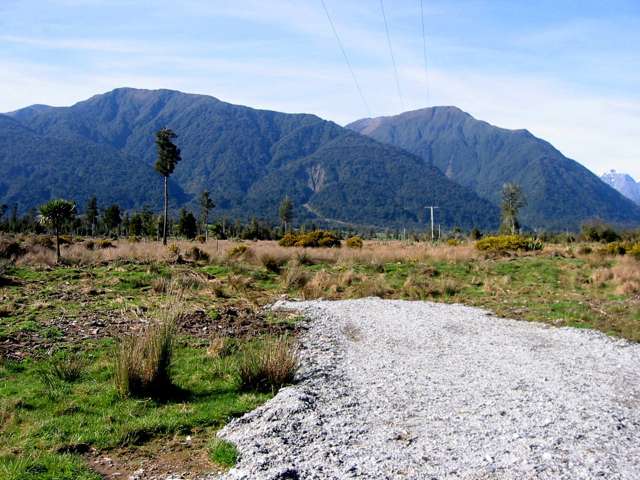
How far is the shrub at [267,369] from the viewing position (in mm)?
8477

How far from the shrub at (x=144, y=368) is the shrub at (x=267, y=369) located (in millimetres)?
1168

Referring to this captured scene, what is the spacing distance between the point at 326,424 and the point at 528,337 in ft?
26.9

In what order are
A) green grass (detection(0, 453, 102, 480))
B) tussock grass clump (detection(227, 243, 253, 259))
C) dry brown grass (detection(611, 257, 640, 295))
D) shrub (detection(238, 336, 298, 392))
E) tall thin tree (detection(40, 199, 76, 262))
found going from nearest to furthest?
green grass (detection(0, 453, 102, 480)) → shrub (detection(238, 336, 298, 392)) → dry brown grass (detection(611, 257, 640, 295)) → tall thin tree (detection(40, 199, 76, 262)) → tussock grass clump (detection(227, 243, 253, 259))

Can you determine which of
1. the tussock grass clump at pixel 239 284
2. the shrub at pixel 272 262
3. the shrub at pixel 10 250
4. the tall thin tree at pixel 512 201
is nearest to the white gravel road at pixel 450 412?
the tussock grass clump at pixel 239 284

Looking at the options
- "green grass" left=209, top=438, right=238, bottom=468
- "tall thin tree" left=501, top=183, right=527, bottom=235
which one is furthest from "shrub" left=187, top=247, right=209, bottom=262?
"tall thin tree" left=501, top=183, right=527, bottom=235

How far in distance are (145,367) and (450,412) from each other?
4.35 meters

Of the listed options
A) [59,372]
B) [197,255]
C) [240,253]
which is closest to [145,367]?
[59,372]

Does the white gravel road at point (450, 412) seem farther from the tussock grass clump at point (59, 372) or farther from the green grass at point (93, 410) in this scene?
the tussock grass clump at point (59, 372)

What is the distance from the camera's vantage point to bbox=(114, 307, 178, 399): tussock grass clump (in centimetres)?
774

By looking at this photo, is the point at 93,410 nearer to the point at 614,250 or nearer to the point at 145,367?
the point at 145,367

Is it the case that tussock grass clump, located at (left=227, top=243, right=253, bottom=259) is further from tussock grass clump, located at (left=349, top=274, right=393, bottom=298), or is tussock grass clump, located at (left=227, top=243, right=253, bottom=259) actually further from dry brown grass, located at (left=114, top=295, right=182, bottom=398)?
dry brown grass, located at (left=114, top=295, right=182, bottom=398)

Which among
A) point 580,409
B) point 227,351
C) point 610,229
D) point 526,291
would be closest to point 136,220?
point 610,229

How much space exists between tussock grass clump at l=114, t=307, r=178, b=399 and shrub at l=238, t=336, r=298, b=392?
1.16 metres

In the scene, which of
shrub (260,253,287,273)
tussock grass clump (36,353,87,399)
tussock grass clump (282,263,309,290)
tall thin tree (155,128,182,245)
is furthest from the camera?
tall thin tree (155,128,182,245)
